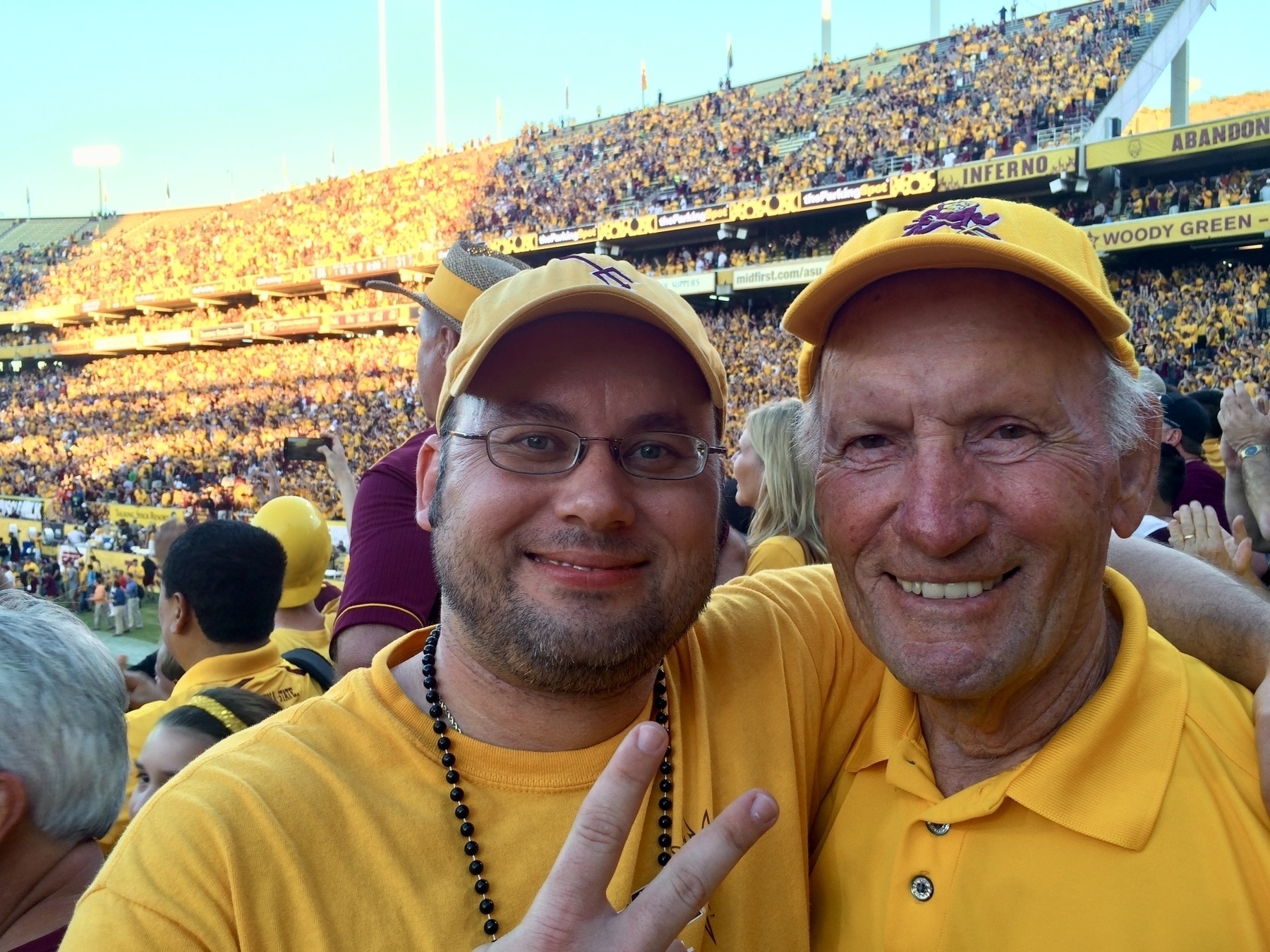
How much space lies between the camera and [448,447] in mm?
1793

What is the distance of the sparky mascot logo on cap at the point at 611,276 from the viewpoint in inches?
66.1

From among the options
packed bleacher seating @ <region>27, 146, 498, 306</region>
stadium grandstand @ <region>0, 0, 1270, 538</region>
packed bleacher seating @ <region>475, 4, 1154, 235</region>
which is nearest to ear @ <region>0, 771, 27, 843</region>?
stadium grandstand @ <region>0, 0, 1270, 538</region>

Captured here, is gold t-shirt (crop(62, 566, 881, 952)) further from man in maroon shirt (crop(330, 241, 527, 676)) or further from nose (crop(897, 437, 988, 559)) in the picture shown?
man in maroon shirt (crop(330, 241, 527, 676))

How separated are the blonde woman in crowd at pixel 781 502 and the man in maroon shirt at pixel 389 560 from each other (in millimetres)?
1334

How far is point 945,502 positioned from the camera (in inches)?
60.2

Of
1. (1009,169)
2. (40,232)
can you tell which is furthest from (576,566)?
(40,232)

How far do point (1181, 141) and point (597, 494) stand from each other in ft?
77.1

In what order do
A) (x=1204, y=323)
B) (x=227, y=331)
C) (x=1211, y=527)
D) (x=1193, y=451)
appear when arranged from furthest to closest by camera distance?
(x=227, y=331) → (x=1204, y=323) → (x=1193, y=451) → (x=1211, y=527)

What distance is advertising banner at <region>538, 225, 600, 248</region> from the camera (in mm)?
28859

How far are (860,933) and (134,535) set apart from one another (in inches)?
1070

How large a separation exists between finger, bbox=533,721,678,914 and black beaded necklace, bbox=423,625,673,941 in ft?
0.92

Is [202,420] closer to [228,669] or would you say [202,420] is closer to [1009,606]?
[228,669]

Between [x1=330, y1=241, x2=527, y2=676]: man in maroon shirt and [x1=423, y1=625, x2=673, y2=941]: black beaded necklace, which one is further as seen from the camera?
[x1=330, y1=241, x2=527, y2=676]: man in maroon shirt

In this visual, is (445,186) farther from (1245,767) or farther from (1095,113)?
(1245,767)
